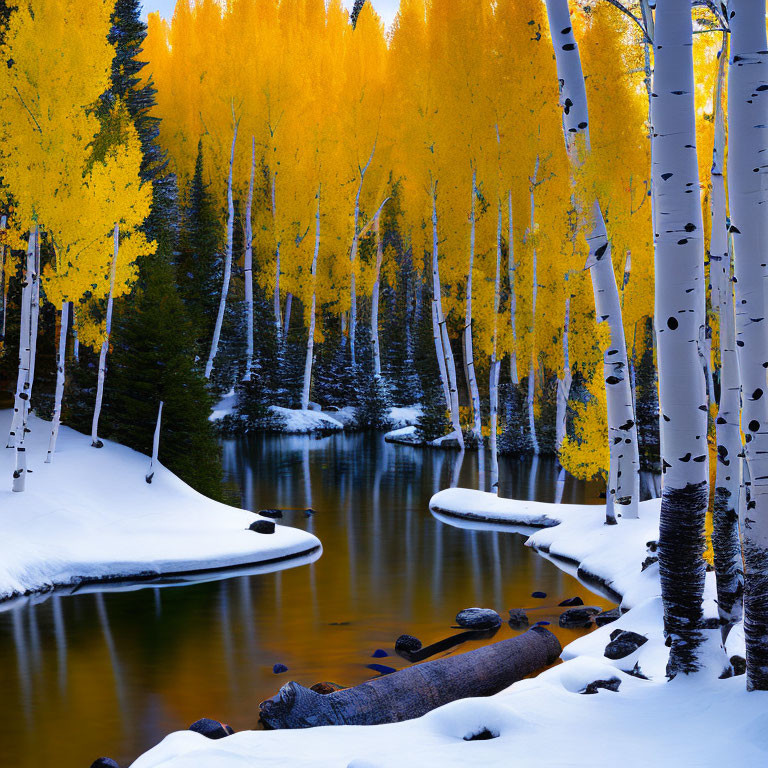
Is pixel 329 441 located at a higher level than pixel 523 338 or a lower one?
lower

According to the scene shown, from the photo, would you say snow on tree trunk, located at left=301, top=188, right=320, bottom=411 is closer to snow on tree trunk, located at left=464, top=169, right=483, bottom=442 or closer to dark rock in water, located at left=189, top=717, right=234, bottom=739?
snow on tree trunk, located at left=464, top=169, right=483, bottom=442

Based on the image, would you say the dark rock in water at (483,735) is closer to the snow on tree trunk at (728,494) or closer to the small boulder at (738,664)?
the small boulder at (738,664)

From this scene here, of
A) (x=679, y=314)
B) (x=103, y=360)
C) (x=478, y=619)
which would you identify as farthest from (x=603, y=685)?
(x=103, y=360)

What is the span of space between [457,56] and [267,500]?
405 inches

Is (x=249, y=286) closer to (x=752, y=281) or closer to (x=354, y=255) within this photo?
(x=354, y=255)

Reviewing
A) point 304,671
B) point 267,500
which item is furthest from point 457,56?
point 304,671

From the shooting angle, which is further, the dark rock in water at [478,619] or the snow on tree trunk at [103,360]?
the snow on tree trunk at [103,360]

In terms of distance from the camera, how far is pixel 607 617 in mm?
8703

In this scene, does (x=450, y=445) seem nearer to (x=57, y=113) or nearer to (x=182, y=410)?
(x=182, y=410)

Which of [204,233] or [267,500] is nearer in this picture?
[267,500]

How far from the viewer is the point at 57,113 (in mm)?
13188

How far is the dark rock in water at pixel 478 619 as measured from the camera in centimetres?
866

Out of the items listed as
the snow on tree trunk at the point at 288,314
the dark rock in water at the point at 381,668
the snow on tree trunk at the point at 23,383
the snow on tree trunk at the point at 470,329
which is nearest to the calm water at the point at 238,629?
the dark rock in water at the point at 381,668

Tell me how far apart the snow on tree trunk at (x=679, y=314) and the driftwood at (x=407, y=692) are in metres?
1.78
